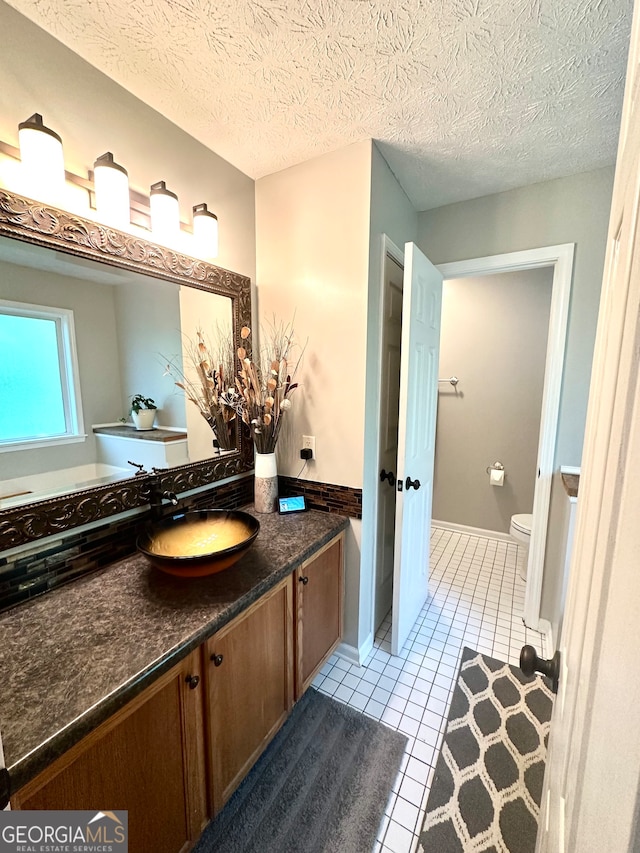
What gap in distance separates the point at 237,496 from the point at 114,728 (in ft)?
3.61

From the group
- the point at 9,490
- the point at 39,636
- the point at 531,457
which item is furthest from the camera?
the point at 531,457

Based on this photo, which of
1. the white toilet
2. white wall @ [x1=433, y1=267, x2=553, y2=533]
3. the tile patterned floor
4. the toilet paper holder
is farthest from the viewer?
the toilet paper holder

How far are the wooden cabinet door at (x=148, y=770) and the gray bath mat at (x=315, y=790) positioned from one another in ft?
0.86

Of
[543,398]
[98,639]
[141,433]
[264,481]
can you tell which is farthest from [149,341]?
[543,398]

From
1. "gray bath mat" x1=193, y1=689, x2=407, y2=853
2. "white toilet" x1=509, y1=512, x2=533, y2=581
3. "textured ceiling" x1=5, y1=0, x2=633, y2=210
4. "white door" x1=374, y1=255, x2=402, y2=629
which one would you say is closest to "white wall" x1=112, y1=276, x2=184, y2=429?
"textured ceiling" x1=5, y1=0, x2=633, y2=210

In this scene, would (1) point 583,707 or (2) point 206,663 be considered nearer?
(1) point 583,707

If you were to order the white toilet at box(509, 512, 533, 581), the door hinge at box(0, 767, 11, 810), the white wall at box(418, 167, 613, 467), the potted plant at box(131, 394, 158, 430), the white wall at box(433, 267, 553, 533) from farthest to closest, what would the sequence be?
the white wall at box(433, 267, 553, 533)
the white toilet at box(509, 512, 533, 581)
the white wall at box(418, 167, 613, 467)
the potted plant at box(131, 394, 158, 430)
the door hinge at box(0, 767, 11, 810)

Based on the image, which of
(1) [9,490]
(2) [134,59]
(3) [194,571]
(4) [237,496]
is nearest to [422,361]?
(4) [237,496]

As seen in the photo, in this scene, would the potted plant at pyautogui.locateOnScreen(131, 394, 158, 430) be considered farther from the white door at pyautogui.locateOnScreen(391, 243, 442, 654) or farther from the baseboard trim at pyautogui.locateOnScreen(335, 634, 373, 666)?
the baseboard trim at pyautogui.locateOnScreen(335, 634, 373, 666)

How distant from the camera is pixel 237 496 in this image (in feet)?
6.12

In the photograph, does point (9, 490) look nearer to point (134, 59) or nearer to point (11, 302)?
point (11, 302)

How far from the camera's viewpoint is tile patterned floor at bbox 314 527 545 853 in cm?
131

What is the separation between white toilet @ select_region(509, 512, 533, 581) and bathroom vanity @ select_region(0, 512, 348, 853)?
1806 millimetres

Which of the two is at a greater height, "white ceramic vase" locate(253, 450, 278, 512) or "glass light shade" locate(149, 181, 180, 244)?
"glass light shade" locate(149, 181, 180, 244)
